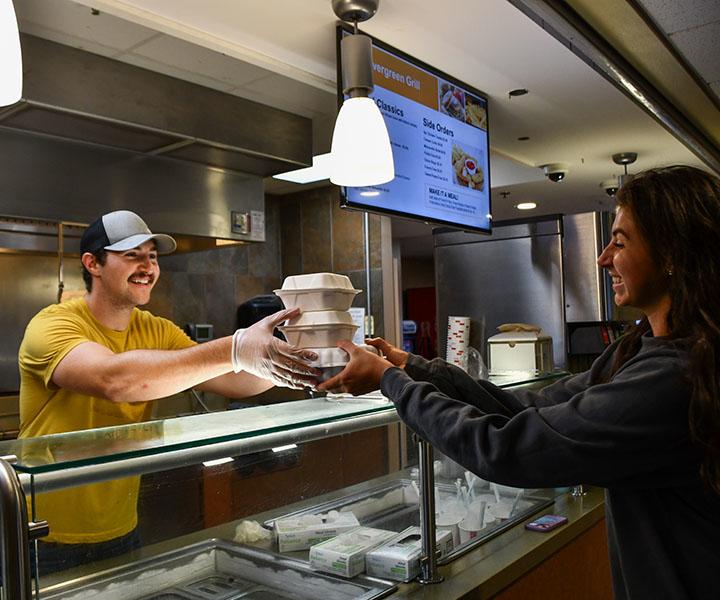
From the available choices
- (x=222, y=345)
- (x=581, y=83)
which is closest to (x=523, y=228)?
(x=581, y=83)

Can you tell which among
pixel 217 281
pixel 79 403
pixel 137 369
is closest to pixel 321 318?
pixel 137 369

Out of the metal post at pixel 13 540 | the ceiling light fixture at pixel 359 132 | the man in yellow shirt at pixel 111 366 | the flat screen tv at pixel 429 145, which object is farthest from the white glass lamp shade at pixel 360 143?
the metal post at pixel 13 540

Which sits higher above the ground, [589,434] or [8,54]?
[8,54]

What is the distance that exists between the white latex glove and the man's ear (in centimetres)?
87

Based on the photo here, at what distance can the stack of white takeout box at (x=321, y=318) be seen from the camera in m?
1.55

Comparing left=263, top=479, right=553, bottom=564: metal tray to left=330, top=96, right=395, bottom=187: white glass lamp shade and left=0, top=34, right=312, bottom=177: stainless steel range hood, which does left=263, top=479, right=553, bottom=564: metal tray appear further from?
left=0, top=34, right=312, bottom=177: stainless steel range hood

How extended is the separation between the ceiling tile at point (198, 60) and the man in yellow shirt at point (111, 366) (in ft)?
3.23

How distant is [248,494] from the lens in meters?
1.72

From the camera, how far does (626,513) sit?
1.39 meters

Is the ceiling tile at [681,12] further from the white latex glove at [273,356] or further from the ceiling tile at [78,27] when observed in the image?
the white latex glove at [273,356]

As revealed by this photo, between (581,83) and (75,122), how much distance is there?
2501 mm

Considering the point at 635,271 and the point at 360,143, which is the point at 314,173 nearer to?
the point at 360,143

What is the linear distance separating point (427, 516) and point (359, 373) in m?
0.54

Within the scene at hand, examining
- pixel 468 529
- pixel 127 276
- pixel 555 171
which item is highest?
pixel 555 171
